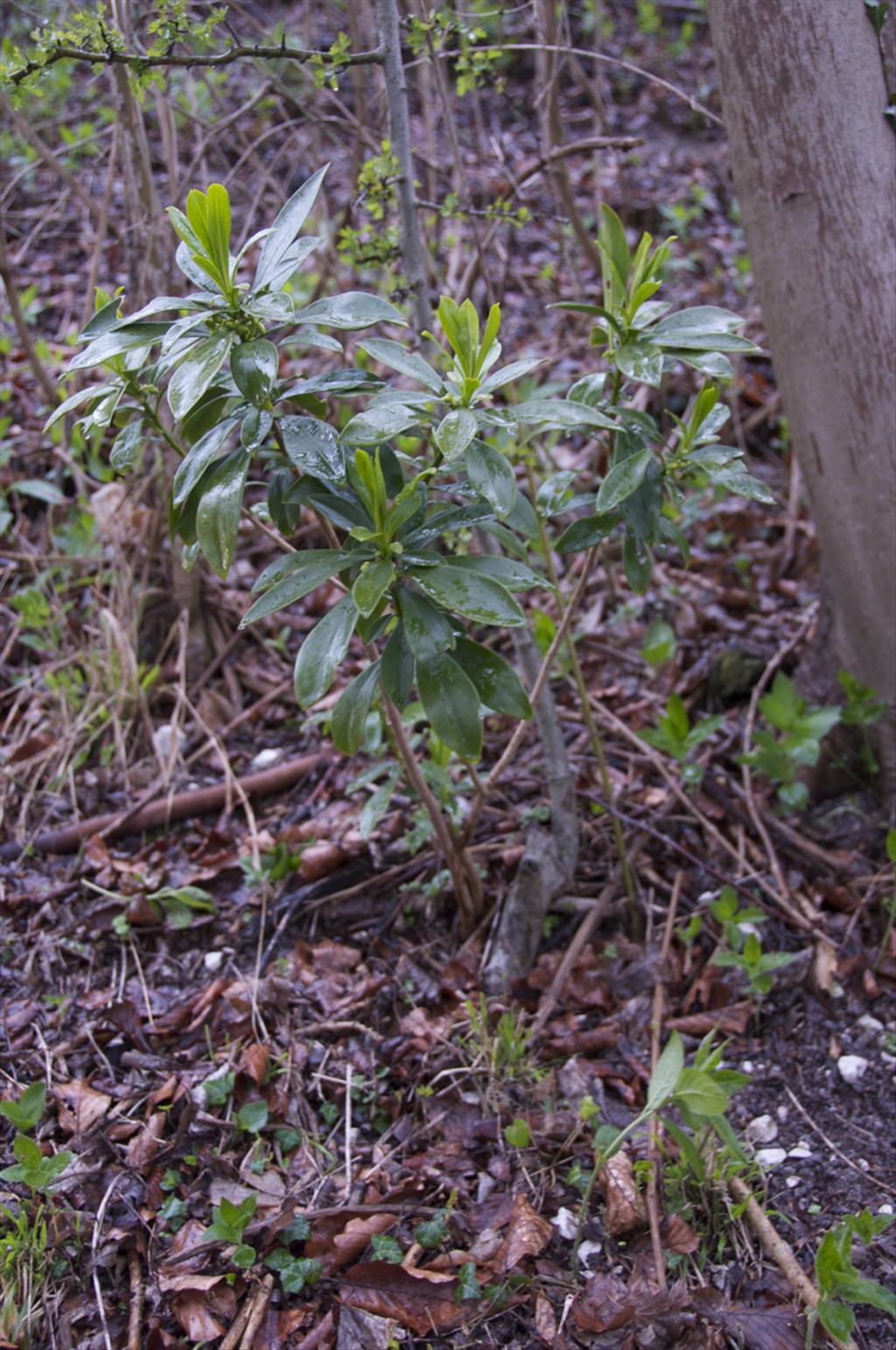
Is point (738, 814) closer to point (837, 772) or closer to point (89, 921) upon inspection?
point (837, 772)

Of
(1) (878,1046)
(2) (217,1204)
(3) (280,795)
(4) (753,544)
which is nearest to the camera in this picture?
(2) (217,1204)

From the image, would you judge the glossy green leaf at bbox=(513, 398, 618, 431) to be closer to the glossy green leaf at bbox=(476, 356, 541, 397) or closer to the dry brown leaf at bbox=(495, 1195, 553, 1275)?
the glossy green leaf at bbox=(476, 356, 541, 397)

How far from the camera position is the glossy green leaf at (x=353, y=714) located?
4.95ft

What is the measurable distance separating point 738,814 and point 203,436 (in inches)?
60.4

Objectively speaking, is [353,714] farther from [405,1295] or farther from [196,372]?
[405,1295]

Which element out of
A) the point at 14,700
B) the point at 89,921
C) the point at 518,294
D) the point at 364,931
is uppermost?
the point at 518,294

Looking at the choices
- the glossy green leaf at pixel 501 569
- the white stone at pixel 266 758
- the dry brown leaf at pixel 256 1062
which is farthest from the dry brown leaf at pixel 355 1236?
the white stone at pixel 266 758

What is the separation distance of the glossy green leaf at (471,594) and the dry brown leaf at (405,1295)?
3.29ft

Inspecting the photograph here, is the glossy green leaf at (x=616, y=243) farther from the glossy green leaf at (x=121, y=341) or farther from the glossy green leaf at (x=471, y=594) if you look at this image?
the glossy green leaf at (x=121, y=341)

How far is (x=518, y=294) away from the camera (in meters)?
4.18

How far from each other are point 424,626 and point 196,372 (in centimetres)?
45

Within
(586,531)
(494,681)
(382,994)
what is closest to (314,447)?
(494,681)

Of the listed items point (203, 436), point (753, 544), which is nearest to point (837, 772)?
point (753, 544)

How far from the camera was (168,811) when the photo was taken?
251 centimetres
